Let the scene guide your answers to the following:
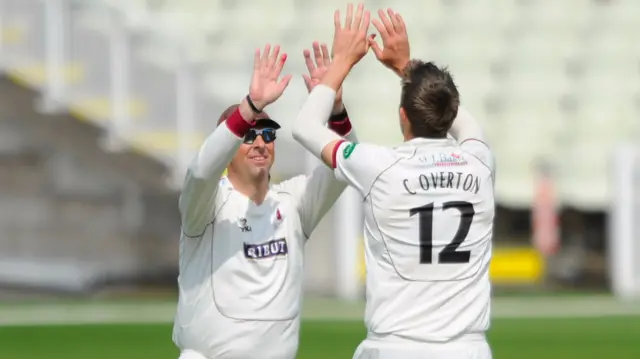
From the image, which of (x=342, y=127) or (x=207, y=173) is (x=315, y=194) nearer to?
(x=342, y=127)

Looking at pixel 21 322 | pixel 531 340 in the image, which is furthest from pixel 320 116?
pixel 21 322

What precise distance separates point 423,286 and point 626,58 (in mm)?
14398

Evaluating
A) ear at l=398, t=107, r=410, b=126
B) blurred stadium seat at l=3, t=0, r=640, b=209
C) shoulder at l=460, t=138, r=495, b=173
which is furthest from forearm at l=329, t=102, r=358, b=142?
blurred stadium seat at l=3, t=0, r=640, b=209

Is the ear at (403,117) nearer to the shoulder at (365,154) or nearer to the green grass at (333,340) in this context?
the shoulder at (365,154)

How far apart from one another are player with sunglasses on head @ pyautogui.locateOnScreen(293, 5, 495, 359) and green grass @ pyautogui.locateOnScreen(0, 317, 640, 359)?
5626 millimetres

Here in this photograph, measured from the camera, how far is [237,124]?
4625mm

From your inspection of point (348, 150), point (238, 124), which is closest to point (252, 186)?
point (238, 124)

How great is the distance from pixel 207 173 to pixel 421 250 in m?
0.92

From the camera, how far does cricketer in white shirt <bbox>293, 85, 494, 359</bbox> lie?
13.8 ft

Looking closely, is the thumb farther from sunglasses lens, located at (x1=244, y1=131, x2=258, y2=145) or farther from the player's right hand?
sunglasses lens, located at (x1=244, y1=131, x2=258, y2=145)

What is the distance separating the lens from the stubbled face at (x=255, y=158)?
498cm

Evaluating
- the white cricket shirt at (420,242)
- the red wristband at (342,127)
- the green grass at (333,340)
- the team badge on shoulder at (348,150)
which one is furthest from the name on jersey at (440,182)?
the green grass at (333,340)

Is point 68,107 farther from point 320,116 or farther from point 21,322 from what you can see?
point 320,116

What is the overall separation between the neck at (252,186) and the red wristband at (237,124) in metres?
0.45
